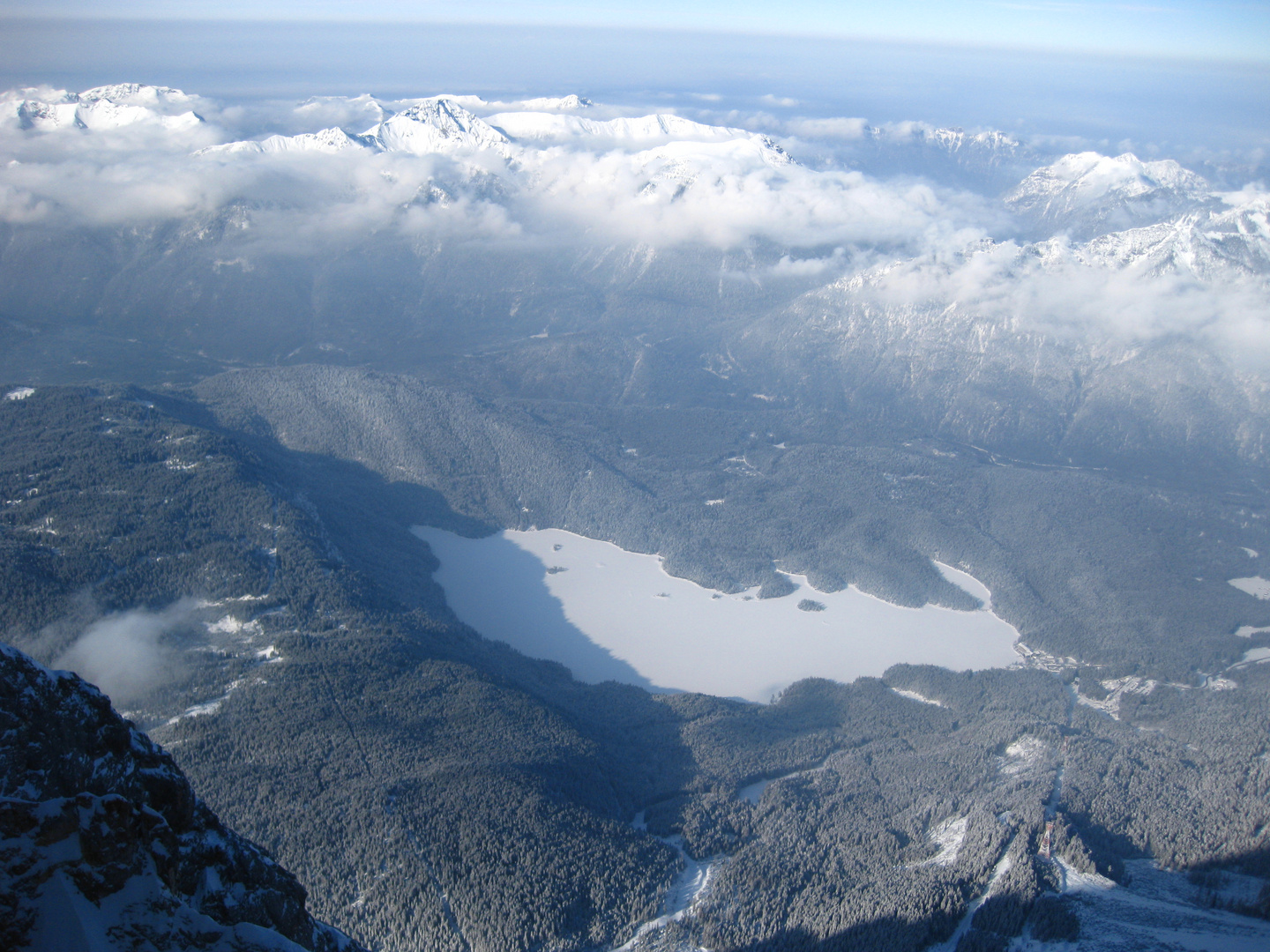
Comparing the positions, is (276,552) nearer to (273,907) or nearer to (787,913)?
(787,913)

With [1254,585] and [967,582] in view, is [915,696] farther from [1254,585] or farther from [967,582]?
[1254,585]

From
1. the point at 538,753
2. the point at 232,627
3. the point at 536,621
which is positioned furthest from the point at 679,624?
the point at 232,627

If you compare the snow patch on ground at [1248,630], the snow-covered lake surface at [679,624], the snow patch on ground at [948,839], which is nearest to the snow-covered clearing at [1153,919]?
the snow patch on ground at [948,839]

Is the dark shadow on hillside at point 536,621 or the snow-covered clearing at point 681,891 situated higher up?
the snow-covered clearing at point 681,891

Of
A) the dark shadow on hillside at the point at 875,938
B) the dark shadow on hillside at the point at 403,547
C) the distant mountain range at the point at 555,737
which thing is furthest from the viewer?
the dark shadow on hillside at the point at 403,547

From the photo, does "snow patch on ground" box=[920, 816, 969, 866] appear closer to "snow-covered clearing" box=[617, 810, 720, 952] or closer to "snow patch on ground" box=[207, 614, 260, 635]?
"snow-covered clearing" box=[617, 810, 720, 952]

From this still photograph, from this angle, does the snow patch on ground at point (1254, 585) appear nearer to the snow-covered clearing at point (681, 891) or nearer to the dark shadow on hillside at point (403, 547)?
the dark shadow on hillside at point (403, 547)

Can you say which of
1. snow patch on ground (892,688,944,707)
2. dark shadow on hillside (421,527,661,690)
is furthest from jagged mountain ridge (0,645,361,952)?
snow patch on ground (892,688,944,707)

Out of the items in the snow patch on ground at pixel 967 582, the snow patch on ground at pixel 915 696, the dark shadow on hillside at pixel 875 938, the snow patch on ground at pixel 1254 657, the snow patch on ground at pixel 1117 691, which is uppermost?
the dark shadow on hillside at pixel 875 938
